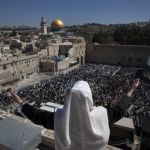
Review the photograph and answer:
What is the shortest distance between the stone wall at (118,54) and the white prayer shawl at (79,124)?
26.2 meters

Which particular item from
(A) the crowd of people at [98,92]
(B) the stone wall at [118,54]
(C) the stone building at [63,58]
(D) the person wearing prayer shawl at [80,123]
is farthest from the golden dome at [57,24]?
(D) the person wearing prayer shawl at [80,123]

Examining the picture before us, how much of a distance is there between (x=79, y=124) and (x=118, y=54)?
27.0 meters

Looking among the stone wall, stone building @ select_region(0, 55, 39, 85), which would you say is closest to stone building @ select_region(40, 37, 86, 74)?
stone building @ select_region(0, 55, 39, 85)

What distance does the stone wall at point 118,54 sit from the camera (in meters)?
26.7

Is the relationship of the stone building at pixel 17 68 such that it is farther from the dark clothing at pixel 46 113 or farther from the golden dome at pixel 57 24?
the golden dome at pixel 57 24

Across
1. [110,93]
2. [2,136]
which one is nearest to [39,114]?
[2,136]

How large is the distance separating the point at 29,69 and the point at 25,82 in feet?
14.3

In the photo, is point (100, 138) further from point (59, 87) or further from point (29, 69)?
point (29, 69)

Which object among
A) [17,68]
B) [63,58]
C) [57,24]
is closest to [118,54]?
[63,58]

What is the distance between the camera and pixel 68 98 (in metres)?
1.38

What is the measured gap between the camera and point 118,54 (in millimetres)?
27719

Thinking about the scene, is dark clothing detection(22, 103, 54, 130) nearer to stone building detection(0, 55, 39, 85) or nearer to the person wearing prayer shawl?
the person wearing prayer shawl

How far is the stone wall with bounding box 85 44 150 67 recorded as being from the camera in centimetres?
2668

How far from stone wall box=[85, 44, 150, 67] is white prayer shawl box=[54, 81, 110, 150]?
2619 centimetres
